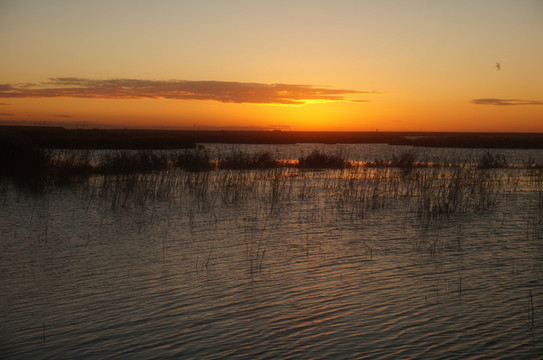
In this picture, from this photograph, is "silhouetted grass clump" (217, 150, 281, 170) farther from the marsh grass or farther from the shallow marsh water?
the shallow marsh water

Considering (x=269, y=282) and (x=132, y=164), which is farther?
(x=132, y=164)

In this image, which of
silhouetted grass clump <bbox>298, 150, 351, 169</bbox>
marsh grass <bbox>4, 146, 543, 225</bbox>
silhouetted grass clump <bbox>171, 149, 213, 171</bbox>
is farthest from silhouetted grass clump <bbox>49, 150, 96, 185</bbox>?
silhouetted grass clump <bbox>298, 150, 351, 169</bbox>

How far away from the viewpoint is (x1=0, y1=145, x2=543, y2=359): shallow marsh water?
4988 millimetres

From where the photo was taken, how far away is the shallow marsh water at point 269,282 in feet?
16.4

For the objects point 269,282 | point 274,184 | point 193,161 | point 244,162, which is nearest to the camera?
point 269,282

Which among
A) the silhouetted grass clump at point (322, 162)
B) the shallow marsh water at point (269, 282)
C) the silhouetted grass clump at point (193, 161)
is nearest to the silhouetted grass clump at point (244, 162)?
the silhouetted grass clump at point (193, 161)

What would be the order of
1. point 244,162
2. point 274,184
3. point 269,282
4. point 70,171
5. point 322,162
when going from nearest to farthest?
point 269,282 → point 274,184 → point 70,171 → point 244,162 → point 322,162

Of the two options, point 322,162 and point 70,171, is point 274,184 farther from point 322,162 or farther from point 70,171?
point 322,162

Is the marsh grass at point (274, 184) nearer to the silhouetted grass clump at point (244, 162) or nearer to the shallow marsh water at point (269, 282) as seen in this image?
the silhouetted grass clump at point (244, 162)

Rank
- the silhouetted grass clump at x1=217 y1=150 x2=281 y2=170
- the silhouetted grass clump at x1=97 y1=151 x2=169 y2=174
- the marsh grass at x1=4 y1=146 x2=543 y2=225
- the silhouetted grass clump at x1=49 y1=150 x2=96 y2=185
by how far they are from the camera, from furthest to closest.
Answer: the silhouetted grass clump at x1=217 y1=150 x2=281 y2=170 < the silhouetted grass clump at x1=97 y1=151 x2=169 y2=174 < the silhouetted grass clump at x1=49 y1=150 x2=96 y2=185 < the marsh grass at x1=4 y1=146 x2=543 y2=225

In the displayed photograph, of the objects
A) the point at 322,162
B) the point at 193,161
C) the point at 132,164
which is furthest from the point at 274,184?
the point at 322,162

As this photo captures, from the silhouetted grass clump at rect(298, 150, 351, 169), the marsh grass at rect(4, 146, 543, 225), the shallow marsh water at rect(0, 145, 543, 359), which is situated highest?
the silhouetted grass clump at rect(298, 150, 351, 169)

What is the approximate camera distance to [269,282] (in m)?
6.98

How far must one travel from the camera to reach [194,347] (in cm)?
488
